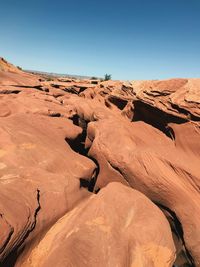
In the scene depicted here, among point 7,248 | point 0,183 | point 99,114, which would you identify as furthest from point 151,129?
point 7,248

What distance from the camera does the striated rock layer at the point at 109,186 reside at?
13.1 feet

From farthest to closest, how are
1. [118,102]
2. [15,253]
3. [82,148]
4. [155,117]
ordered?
[118,102], [82,148], [155,117], [15,253]

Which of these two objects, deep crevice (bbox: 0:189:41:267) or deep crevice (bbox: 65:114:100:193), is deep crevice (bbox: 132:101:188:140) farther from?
deep crevice (bbox: 0:189:41:267)

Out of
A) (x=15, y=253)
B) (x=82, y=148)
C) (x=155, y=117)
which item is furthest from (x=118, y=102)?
(x=15, y=253)

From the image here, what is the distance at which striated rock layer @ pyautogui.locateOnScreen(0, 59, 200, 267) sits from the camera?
13.1 feet

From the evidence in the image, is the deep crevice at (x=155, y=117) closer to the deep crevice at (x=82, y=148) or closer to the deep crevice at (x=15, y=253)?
the deep crevice at (x=82, y=148)

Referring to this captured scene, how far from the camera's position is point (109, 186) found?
5.81 meters

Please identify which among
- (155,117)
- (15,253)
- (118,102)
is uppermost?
(155,117)

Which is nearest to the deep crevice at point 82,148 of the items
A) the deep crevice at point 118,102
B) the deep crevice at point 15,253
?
the deep crevice at point 118,102

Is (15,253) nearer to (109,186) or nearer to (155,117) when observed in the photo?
(109,186)

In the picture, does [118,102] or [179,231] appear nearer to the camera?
[179,231]

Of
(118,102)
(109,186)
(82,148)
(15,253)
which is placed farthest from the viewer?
(118,102)

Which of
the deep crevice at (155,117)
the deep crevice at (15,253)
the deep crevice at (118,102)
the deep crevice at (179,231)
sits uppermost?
the deep crevice at (155,117)

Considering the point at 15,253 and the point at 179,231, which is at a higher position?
the point at 15,253
